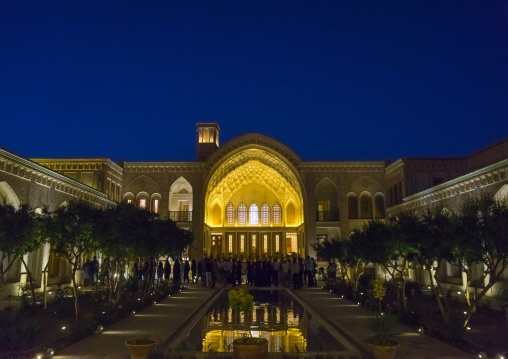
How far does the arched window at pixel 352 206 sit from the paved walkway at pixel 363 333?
1751 cm

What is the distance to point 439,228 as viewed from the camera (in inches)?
443

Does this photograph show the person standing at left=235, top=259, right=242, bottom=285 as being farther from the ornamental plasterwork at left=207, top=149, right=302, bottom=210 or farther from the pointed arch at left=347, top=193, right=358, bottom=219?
the pointed arch at left=347, top=193, right=358, bottom=219

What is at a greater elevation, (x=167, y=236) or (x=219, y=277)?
(x=167, y=236)

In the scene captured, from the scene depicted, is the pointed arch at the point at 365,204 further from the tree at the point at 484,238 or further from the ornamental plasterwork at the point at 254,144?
the tree at the point at 484,238

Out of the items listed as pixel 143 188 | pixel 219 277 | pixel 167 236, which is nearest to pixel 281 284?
pixel 219 277

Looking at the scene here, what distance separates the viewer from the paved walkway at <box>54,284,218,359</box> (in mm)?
7941

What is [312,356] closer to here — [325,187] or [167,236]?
[167,236]

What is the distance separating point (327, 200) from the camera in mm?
34812

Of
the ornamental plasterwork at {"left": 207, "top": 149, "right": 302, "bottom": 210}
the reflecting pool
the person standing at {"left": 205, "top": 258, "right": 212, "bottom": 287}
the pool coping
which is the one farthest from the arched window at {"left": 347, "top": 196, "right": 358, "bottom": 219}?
the reflecting pool

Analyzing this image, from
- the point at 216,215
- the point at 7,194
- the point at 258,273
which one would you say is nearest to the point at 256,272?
the point at 258,273

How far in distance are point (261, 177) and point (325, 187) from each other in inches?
260

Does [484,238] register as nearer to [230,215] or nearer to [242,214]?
[242,214]

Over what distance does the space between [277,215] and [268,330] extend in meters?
27.7

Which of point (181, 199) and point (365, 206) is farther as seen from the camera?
point (181, 199)
